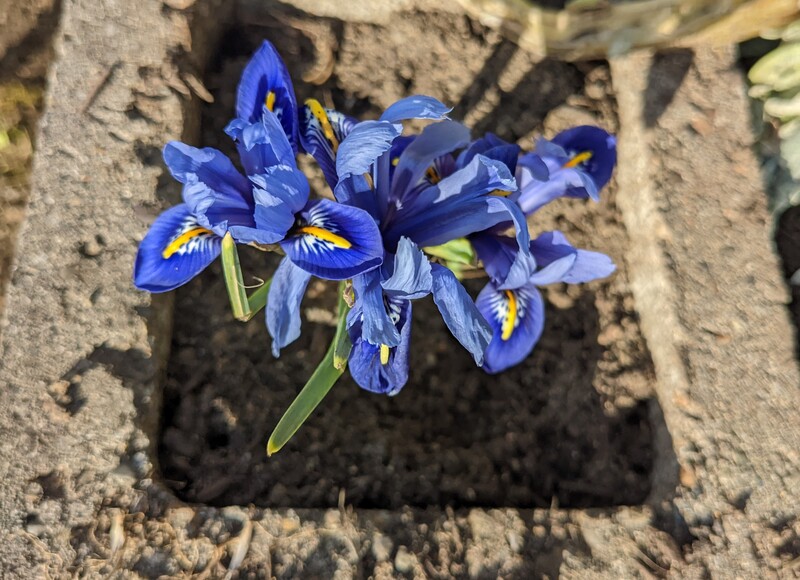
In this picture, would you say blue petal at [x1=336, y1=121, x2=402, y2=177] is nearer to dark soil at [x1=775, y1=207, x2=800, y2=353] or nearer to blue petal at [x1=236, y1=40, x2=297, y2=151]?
blue petal at [x1=236, y1=40, x2=297, y2=151]

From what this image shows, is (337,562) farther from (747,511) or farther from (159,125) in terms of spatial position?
(159,125)

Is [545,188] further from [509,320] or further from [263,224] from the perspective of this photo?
[263,224]

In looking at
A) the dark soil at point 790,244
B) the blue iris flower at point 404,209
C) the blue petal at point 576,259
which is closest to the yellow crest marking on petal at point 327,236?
the blue iris flower at point 404,209

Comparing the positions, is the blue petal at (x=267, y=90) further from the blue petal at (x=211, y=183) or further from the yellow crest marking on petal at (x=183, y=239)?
the yellow crest marking on petal at (x=183, y=239)

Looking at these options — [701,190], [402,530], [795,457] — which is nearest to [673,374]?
[795,457]

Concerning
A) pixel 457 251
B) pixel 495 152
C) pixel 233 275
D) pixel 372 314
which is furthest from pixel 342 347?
pixel 495 152

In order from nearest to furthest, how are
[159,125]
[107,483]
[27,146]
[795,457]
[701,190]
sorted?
[107,483]
[795,457]
[159,125]
[701,190]
[27,146]

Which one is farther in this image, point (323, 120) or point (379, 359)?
point (323, 120)
